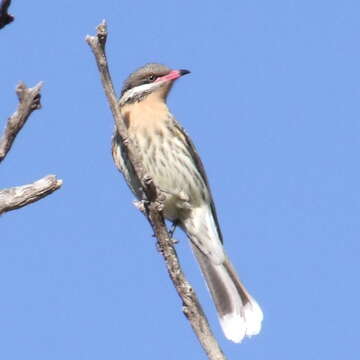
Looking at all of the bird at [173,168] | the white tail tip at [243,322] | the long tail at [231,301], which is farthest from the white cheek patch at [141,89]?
the white tail tip at [243,322]

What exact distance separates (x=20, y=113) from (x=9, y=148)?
0.82ft

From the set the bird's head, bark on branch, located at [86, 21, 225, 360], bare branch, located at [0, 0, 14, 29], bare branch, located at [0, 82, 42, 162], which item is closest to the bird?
the bird's head

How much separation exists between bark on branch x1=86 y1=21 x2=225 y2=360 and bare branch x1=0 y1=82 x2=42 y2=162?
62cm

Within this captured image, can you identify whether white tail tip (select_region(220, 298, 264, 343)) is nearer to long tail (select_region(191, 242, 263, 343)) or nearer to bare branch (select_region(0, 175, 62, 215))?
long tail (select_region(191, 242, 263, 343))

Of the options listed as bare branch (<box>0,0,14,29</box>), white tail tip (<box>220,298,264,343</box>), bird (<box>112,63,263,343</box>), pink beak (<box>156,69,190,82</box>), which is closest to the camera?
bare branch (<box>0,0,14,29</box>)

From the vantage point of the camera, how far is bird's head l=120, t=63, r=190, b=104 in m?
8.73

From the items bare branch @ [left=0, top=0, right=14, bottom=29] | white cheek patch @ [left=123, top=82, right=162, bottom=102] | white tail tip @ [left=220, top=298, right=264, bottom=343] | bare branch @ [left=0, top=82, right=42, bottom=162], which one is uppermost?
white cheek patch @ [left=123, top=82, right=162, bottom=102]

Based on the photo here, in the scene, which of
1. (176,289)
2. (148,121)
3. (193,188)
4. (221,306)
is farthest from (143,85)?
(176,289)

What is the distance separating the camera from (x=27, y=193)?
225 inches

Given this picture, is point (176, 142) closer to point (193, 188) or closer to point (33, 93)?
point (193, 188)

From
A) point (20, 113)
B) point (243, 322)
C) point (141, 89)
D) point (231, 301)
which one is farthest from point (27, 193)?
point (141, 89)

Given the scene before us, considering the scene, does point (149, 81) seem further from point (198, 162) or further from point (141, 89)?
point (198, 162)

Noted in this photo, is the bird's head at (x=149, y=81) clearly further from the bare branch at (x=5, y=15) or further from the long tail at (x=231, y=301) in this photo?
the bare branch at (x=5, y=15)

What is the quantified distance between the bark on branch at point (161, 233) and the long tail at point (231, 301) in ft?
3.44
